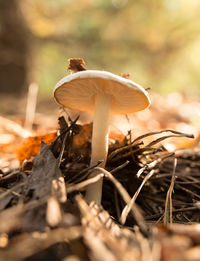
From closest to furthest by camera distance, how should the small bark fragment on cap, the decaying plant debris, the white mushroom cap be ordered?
the decaying plant debris → the white mushroom cap → the small bark fragment on cap

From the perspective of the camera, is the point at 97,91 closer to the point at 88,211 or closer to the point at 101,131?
the point at 101,131

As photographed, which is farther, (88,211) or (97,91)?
(97,91)

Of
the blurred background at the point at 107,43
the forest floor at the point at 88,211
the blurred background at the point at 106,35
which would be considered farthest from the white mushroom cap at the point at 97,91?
the blurred background at the point at 106,35

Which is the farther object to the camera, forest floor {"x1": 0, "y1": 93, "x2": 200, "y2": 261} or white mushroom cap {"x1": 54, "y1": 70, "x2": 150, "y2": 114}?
white mushroom cap {"x1": 54, "y1": 70, "x2": 150, "y2": 114}

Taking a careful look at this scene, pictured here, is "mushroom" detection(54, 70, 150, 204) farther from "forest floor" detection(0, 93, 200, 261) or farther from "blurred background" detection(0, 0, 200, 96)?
"blurred background" detection(0, 0, 200, 96)

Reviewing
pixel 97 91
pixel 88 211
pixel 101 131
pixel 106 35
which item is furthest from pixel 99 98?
pixel 106 35

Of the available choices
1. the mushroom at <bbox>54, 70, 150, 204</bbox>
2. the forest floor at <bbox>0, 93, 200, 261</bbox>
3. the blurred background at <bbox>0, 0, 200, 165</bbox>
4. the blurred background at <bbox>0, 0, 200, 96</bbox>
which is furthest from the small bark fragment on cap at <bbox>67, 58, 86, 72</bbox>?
the blurred background at <bbox>0, 0, 200, 96</bbox>

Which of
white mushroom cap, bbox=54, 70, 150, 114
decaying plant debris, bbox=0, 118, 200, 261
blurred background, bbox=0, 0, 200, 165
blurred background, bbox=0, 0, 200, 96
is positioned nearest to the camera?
decaying plant debris, bbox=0, 118, 200, 261

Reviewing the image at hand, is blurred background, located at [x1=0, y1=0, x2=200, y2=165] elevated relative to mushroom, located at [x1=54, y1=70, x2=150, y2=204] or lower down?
elevated
